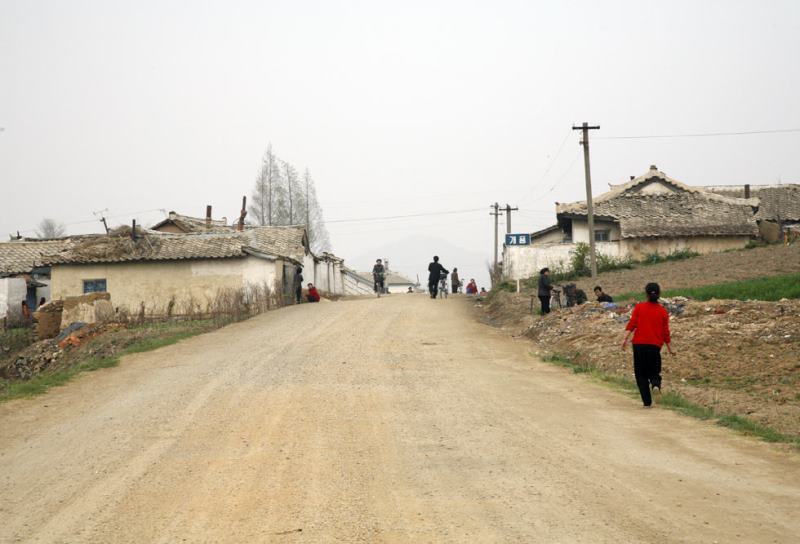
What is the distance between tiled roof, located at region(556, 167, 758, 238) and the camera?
42.4 metres

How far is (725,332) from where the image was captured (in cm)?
1474

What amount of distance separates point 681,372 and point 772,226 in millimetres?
35189

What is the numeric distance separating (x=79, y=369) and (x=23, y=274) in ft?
113

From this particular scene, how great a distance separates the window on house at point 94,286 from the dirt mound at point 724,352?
2616 cm

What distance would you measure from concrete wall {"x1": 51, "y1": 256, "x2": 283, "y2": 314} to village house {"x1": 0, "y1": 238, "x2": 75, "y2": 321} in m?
5.36

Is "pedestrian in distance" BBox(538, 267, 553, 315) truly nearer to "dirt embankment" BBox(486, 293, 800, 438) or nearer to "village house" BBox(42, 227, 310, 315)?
"dirt embankment" BBox(486, 293, 800, 438)

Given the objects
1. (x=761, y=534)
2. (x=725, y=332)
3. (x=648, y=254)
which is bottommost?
(x=761, y=534)

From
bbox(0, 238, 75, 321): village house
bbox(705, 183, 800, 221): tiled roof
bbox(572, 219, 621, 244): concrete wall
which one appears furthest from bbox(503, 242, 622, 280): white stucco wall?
bbox(0, 238, 75, 321): village house

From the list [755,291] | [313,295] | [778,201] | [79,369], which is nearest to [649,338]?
[755,291]

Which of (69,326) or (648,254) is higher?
(648,254)

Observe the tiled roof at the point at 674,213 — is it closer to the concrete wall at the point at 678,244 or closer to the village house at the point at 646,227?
the village house at the point at 646,227

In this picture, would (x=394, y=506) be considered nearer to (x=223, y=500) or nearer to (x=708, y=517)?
(x=223, y=500)

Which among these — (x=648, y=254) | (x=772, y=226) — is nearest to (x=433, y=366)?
(x=648, y=254)

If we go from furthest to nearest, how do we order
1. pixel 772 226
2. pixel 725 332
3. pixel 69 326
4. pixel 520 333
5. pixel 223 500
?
pixel 772 226 → pixel 69 326 → pixel 520 333 → pixel 725 332 → pixel 223 500
